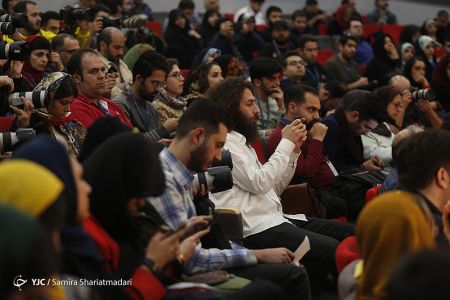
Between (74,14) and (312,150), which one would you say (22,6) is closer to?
(74,14)

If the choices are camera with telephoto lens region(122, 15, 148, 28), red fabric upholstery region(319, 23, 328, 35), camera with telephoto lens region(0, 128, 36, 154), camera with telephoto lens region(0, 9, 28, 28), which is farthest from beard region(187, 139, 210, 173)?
red fabric upholstery region(319, 23, 328, 35)

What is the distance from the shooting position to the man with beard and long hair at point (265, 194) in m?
3.59

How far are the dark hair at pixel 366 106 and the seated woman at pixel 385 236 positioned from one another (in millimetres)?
2849

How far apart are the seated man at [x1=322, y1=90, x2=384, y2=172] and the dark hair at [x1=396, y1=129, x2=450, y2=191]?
2.00m

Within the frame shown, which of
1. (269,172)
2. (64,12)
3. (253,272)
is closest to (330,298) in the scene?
(269,172)

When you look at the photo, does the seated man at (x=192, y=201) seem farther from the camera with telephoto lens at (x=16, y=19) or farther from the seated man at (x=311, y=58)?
the seated man at (x=311, y=58)

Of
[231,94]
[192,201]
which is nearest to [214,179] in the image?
[192,201]

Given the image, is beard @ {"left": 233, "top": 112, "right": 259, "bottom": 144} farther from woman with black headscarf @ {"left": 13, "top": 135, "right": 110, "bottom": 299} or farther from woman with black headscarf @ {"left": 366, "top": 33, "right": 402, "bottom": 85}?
woman with black headscarf @ {"left": 366, "top": 33, "right": 402, "bottom": 85}

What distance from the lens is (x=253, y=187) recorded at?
3.58 m

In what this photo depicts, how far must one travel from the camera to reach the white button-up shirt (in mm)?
3574

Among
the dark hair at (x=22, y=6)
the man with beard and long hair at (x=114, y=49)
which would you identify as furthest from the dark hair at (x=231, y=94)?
the dark hair at (x=22, y=6)

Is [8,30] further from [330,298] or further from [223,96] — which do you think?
[330,298]

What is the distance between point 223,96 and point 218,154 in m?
0.95

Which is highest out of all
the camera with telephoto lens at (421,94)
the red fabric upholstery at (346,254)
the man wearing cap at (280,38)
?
the red fabric upholstery at (346,254)
